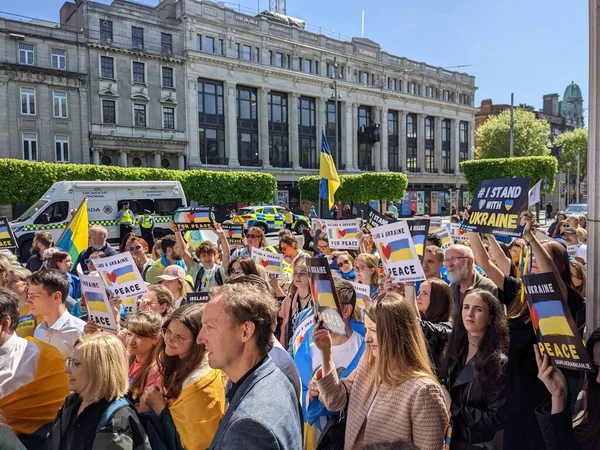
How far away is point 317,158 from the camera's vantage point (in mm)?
47125

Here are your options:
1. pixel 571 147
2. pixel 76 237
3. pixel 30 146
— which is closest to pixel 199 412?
pixel 76 237

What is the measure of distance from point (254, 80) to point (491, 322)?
41168mm

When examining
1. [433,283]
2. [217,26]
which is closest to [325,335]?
[433,283]

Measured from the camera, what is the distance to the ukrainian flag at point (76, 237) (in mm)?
7938

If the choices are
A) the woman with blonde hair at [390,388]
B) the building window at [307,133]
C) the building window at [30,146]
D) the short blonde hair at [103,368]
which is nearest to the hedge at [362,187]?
the building window at [307,133]

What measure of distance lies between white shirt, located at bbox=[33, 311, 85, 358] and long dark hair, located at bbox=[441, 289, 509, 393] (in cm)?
287

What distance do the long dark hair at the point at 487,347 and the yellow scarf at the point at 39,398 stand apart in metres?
2.51

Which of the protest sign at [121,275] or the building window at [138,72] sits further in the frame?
the building window at [138,72]

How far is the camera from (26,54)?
1238 inches

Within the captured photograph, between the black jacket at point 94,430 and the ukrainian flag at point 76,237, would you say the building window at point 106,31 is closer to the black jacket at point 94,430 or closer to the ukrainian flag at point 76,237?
the ukrainian flag at point 76,237

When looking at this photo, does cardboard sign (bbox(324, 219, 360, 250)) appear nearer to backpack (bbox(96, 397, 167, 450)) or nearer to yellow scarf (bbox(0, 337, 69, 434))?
yellow scarf (bbox(0, 337, 69, 434))

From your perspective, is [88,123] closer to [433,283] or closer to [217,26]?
[217,26]

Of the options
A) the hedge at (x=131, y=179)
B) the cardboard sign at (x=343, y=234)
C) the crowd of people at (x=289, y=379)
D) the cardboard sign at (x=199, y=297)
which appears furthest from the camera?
the hedge at (x=131, y=179)

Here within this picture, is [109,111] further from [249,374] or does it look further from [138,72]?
[249,374]
